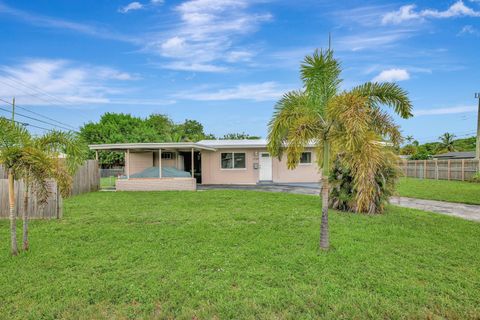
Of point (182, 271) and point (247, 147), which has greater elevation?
point (247, 147)

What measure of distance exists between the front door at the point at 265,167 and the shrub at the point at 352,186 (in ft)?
28.4

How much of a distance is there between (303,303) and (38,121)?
1665 inches

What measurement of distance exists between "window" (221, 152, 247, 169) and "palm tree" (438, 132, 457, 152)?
4469 centimetres

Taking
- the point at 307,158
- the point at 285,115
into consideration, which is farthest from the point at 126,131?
the point at 285,115

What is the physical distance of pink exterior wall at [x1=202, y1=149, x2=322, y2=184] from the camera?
53.5 feet

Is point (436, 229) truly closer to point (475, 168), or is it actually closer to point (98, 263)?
point (98, 263)

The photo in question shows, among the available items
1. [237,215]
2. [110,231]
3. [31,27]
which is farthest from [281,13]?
[31,27]

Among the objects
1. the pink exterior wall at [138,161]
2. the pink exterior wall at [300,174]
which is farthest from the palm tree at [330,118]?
the pink exterior wall at [138,161]

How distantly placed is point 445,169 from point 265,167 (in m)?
12.9

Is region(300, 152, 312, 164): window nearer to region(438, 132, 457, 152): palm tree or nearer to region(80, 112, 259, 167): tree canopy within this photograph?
region(80, 112, 259, 167): tree canopy

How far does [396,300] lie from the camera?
293cm

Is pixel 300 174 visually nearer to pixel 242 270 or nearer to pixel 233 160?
pixel 233 160

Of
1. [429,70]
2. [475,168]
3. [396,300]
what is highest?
[429,70]

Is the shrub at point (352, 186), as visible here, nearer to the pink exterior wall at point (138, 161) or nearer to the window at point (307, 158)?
the window at point (307, 158)
